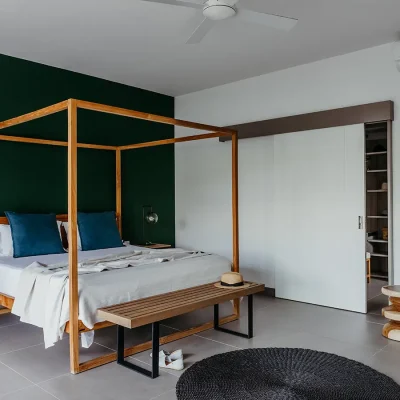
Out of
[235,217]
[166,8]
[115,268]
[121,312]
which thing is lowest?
[121,312]

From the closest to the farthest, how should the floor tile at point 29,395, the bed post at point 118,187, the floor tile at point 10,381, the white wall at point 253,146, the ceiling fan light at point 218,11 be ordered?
the floor tile at point 29,395 → the floor tile at point 10,381 → the ceiling fan light at point 218,11 → the white wall at point 253,146 → the bed post at point 118,187

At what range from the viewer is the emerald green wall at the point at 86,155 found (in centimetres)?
504

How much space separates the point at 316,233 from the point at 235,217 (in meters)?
1.27

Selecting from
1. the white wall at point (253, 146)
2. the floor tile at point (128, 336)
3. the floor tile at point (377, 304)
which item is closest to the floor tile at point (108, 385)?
the floor tile at point (128, 336)

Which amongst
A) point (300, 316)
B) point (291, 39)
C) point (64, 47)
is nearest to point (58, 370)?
point (300, 316)

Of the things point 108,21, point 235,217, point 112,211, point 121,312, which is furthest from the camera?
point 112,211

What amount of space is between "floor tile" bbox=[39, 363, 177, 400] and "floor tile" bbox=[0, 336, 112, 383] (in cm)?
16

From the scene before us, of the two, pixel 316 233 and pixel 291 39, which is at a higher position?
pixel 291 39

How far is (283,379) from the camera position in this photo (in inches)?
117

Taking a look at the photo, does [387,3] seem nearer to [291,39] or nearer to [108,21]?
[291,39]

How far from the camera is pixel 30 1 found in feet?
12.0

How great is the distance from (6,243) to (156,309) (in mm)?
2276

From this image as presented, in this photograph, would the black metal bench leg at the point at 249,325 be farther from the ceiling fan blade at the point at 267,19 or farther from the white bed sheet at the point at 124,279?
the ceiling fan blade at the point at 267,19

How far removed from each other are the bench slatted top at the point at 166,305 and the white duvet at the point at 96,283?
0.09 m
